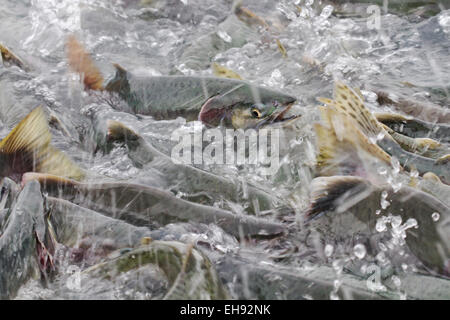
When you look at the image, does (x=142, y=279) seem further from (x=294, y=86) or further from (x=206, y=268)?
(x=294, y=86)

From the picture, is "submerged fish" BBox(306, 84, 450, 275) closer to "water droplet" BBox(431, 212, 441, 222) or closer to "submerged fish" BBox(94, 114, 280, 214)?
"water droplet" BBox(431, 212, 441, 222)

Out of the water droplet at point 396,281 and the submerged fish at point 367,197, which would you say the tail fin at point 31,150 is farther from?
the water droplet at point 396,281

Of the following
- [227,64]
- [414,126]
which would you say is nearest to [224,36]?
Answer: [227,64]

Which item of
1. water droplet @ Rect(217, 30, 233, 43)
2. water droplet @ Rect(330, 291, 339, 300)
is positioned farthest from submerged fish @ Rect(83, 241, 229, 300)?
water droplet @ Rect(217, 30, 233, 43)

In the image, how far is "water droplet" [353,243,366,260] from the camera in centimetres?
213

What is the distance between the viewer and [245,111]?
310 centimetres

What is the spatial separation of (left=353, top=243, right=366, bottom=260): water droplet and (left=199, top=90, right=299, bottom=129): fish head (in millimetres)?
1059

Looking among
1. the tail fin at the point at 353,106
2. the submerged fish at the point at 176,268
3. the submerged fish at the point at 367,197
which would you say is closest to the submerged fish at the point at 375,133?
the tail fin at the point at 353,106

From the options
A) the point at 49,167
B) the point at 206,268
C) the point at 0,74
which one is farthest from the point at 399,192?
the point at 0,74

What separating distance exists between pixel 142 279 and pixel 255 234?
49cm

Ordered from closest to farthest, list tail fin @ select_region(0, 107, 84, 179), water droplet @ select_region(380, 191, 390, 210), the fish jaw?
water droplet @ select_region(380, 191, 390, 210)
tail fin @ select_region(0, 107, 84, 179)
the fish jaw

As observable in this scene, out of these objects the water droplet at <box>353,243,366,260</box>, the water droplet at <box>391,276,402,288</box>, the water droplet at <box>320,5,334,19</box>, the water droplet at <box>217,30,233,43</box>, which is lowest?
the water droplet at <box>391,276,402,288</box>

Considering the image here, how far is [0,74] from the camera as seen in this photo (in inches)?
132

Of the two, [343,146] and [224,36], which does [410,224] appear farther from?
[224,36]
